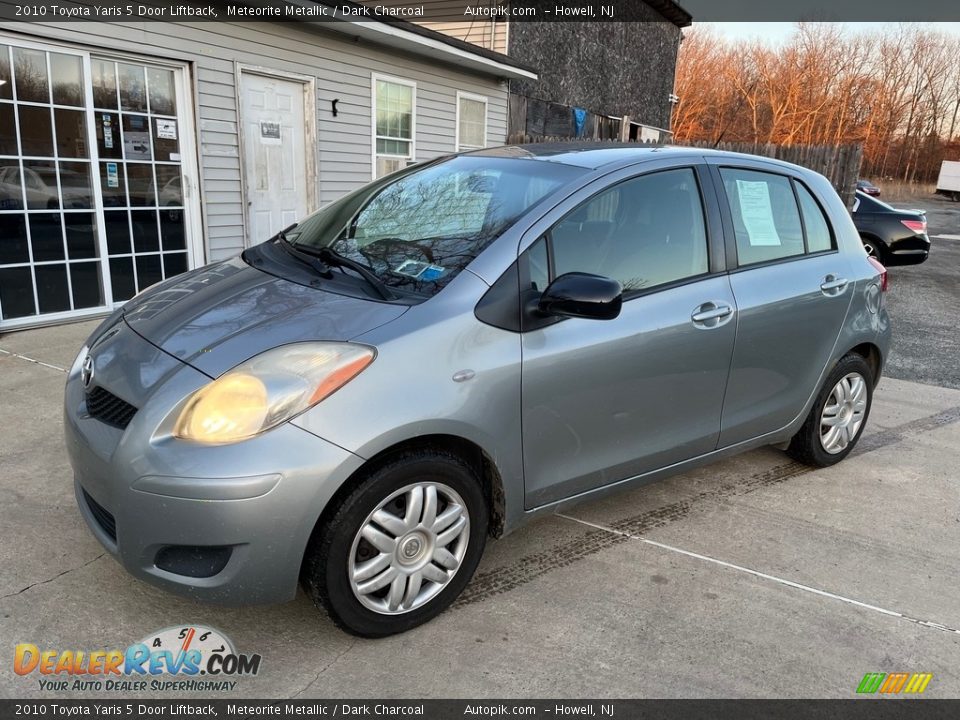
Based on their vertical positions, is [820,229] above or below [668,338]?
above

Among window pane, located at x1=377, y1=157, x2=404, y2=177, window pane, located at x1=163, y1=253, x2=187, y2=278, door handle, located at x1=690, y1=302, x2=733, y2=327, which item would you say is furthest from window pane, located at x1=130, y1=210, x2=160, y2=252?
door handle, located at x1=690, y1=302, x2=733, y2=327

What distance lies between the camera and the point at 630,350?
110 inches

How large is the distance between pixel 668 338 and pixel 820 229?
1.45m

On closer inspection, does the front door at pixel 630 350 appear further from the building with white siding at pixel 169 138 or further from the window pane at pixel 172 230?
the window pane at pixel 172 230

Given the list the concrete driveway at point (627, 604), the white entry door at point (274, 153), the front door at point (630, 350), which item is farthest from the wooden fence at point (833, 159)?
the concrete driveway at point (627, 604)

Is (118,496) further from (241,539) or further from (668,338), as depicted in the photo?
(668,338)

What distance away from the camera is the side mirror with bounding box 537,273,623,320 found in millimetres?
2457

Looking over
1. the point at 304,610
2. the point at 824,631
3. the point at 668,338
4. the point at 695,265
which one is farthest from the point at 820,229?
the point at 304,610

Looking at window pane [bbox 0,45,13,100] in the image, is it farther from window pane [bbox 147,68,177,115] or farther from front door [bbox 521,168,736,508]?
front door [bbox 521,168,736,508]

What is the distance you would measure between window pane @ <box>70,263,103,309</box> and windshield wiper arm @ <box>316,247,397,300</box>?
460 centimetres

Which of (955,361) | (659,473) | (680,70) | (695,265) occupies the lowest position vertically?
(955,361)

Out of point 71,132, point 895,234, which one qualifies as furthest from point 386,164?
→ point 895,234

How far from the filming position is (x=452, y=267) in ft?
8.47
